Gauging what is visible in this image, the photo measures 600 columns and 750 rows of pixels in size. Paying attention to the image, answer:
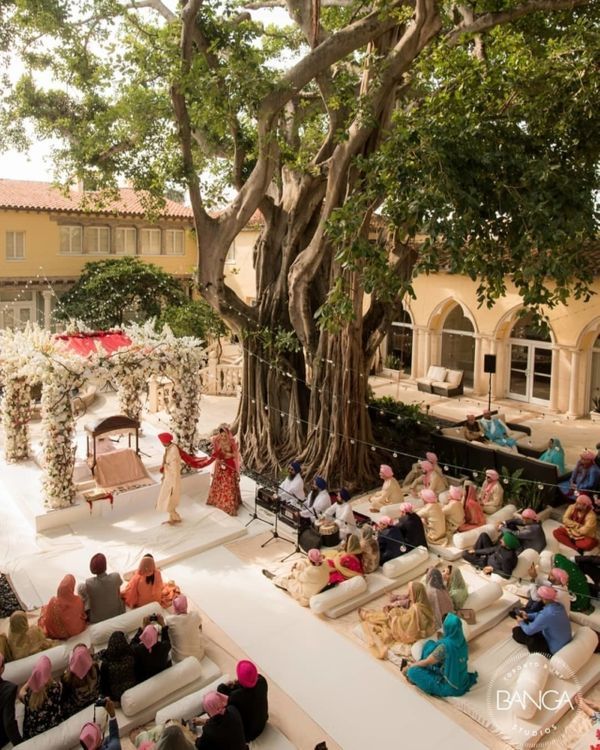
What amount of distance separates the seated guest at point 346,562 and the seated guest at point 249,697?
2.97 metres

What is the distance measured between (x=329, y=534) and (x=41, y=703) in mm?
5231

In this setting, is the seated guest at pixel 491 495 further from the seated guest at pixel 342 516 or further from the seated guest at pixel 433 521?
the seated guest at pixel 342 516

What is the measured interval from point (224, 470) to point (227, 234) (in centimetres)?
493

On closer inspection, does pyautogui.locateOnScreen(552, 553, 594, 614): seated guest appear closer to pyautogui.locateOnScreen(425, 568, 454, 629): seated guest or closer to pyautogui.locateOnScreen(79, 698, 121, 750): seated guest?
pyautogui.locateOnScreen(425, 568, 454, 629): seated guest

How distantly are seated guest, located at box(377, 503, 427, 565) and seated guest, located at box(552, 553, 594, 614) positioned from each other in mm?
2334

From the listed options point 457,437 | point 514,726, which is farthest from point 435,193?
point 457,437

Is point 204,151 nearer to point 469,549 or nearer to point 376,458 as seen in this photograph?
point 376,458

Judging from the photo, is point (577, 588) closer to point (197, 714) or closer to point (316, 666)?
point (316, 666)

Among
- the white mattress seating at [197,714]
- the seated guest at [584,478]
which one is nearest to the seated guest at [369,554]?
the white mattress seating at [197,714]

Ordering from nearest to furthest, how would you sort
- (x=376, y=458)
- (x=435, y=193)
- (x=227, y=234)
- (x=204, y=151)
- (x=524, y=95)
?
(x=435, y=193), (x=524, y=95), (x=227, y=234), (x=376, y=458), (x=204, y=151)

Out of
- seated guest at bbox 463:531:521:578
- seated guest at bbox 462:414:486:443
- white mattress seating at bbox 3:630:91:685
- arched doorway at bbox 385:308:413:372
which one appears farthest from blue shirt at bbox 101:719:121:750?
arched doorway at bbox 385:308:413:372

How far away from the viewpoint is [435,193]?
30.5 feet

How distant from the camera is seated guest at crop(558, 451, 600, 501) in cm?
1261

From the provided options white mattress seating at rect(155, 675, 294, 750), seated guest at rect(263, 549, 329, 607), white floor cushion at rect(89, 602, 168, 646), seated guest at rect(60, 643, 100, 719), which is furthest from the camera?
seated guest at rect(263, 549, 329, 607)
